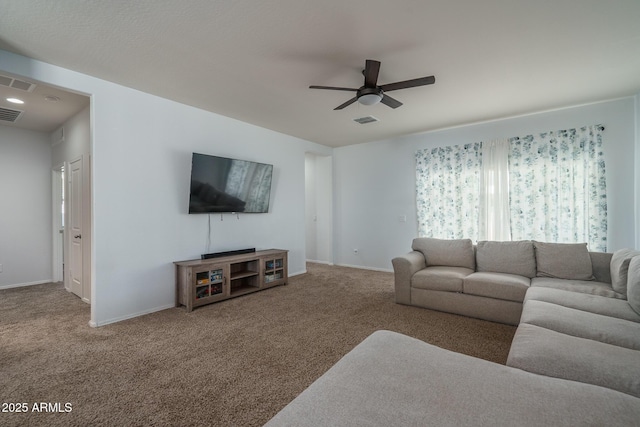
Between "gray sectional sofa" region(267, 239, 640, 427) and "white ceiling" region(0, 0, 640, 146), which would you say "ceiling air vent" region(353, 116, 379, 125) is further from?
"gray sectional sofa" region(267, 239, 640, 427)

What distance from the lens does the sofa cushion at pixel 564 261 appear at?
3.04 m

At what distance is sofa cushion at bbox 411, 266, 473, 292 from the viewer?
3225mm

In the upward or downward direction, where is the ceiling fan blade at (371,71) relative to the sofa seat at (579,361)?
upward

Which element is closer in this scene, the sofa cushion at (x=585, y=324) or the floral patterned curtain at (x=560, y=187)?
the sofa cushion at (x=585, y=324)

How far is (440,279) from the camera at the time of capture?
10.9 feet

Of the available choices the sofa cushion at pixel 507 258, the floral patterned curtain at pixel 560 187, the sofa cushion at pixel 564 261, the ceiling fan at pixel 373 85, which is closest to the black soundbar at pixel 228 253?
the ceiling fan at pixel 373 85

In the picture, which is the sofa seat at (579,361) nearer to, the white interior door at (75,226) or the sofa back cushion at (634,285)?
the sofa back cushion at (634,285)

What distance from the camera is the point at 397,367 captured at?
117 centimetres

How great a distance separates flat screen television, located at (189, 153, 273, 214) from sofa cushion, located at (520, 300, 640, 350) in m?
3.64

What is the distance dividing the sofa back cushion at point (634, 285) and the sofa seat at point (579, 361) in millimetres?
885

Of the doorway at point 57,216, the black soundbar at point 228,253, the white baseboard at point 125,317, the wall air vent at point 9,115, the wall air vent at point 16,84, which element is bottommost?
the white baseboard at point 125,317

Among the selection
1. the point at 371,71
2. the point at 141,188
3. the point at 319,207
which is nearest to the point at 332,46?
the point at 371,71

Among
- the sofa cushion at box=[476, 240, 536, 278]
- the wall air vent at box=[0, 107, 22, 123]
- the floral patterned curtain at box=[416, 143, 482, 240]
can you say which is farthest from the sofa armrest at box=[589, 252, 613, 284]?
the wall air vent at box=[0, 107, 22, 123]

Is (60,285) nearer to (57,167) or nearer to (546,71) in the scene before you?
(57,167)
